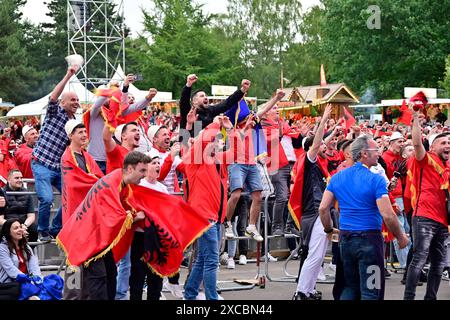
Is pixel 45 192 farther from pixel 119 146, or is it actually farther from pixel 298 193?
pixel 298 193

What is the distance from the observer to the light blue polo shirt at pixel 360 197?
343 inches

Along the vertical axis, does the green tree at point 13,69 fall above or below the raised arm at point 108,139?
above

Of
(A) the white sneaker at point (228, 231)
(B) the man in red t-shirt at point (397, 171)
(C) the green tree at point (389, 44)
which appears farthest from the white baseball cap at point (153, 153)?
(C) the green tree at point (389, 44)

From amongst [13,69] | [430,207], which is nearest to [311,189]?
[430,207]

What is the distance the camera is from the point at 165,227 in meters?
9.21

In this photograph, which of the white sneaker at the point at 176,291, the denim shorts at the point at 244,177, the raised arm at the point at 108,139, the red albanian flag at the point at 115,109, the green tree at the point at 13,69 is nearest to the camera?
the raised arm at the point at 108,139

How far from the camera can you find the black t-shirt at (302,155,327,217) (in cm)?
1092

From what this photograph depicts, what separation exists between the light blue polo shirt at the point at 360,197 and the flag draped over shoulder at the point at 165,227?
158 centimetres

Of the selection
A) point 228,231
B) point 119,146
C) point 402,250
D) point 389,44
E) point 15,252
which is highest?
point 389,44

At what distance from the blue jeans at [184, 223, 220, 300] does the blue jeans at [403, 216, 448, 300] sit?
2059 millimetres

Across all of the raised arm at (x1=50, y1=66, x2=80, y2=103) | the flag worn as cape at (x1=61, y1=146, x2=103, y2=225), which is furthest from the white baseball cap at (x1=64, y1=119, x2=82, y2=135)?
the raised arm at (x1=50, y1=66, x2=80, y2=103)

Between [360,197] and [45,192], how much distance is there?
14.7 ft

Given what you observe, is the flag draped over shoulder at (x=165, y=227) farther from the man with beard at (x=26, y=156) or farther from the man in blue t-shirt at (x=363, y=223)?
the man with beard at (x=26, y=156)

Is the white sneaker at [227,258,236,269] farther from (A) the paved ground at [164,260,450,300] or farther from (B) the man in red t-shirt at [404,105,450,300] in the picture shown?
(B) the man in red t-shirt at [404,105,450,300]
